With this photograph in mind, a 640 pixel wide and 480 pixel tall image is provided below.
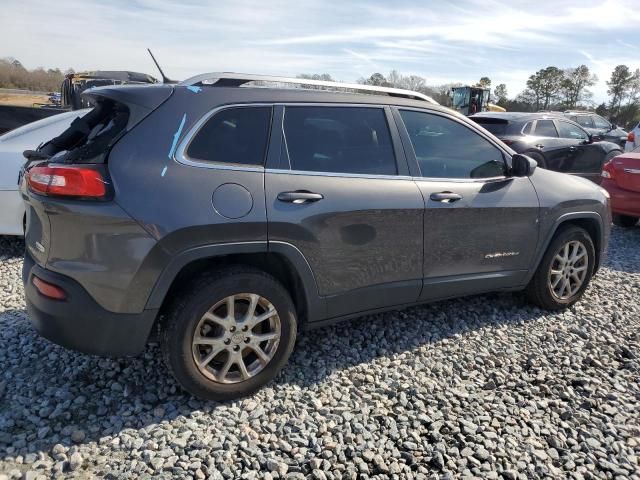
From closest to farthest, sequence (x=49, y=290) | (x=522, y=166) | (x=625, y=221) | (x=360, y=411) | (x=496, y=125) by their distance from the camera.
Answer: (x=49, y=290) < (x=360, y=411) < (x=522, y=166) < (x=625, y=221) < (x=496, y=125)

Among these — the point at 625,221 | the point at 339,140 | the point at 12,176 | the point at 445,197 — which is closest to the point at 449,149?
the point at 445,197

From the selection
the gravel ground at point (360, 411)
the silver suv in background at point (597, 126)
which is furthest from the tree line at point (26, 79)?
the gravel ground at point (360, 411)

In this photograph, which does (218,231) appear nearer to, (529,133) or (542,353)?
(542,353)

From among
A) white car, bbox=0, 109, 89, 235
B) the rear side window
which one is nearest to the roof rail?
white car, bbox=0, 109, 89, 235

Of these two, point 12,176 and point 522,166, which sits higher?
point 522,166

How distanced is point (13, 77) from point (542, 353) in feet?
232

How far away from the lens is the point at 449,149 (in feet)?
12.1

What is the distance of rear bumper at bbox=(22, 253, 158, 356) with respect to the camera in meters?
2.56

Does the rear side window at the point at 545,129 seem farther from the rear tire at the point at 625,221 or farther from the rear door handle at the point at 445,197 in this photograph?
the rear door handle at the point at 445,197

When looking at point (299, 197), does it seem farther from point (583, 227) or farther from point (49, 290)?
point (583, 227)

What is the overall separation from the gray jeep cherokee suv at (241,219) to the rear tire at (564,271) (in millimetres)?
749

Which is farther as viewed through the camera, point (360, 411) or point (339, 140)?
point (339, 140)

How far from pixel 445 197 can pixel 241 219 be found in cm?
150

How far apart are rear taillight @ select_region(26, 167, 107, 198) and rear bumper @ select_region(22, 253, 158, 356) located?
0.43 metres
